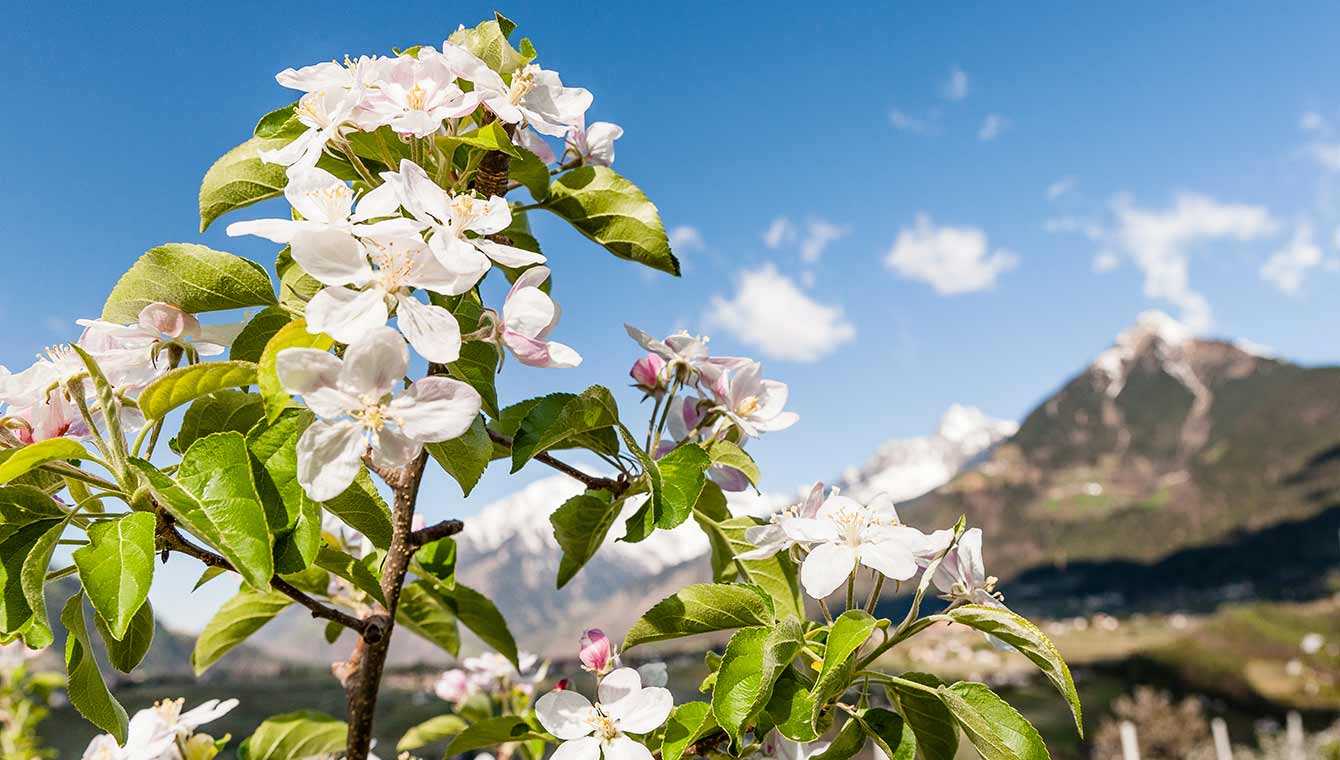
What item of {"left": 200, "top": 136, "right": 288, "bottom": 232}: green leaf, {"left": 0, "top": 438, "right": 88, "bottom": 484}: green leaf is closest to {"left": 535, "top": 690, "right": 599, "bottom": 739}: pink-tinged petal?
{"left": 0, "top": 438, "right": 88, "bottom": 484}: green leaf

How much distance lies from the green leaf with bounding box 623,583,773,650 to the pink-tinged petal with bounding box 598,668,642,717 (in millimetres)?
45

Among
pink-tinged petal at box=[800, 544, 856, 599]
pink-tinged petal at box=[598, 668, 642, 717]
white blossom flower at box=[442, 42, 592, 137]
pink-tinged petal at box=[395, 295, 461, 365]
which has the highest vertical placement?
white blossom flower at box=[442, 42, 592, 137]

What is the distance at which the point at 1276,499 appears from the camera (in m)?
35.4

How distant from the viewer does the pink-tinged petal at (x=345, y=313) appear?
46 centimetres

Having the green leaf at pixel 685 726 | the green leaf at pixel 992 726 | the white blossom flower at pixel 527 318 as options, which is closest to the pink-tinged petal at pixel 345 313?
the white blossom flower at pixel 527 318

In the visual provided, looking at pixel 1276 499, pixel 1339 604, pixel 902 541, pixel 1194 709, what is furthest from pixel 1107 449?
pixel 902 541

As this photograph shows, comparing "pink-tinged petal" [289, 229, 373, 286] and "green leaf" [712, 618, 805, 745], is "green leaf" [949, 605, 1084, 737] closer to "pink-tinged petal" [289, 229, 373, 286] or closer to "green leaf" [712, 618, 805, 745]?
"green leaf" [712, 618, 805, 745]

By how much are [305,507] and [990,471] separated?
46.5 metres

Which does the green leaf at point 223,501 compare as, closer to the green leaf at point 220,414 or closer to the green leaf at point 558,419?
the green leaf at point 220,414

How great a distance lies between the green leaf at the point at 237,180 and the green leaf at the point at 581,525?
1.19 feet

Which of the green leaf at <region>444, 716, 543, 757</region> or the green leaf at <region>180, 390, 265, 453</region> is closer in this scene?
the green leaf at <region>180, 390, 265, 453</region>

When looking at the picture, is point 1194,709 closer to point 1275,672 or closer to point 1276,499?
point 1275,672

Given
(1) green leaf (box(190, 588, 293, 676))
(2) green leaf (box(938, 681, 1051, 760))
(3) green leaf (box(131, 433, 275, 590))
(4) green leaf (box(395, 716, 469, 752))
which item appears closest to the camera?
(3) green leaf (box(131, 433, 275, 590))

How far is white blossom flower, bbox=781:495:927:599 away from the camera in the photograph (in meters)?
0.59
